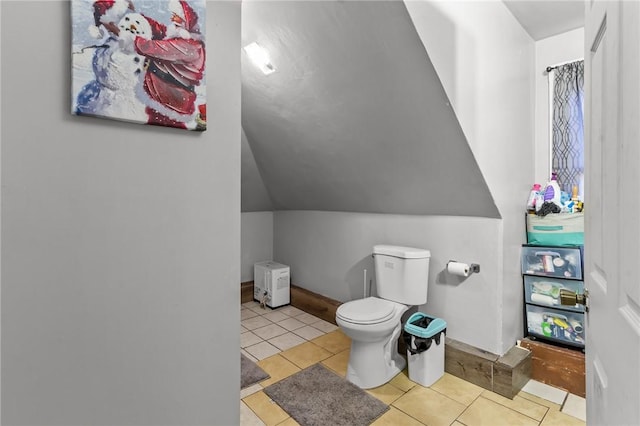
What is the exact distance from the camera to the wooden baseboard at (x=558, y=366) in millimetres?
2057

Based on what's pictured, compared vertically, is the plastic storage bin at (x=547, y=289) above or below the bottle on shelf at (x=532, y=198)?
below

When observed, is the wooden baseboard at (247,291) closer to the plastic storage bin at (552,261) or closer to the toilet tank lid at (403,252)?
the toilet tank lid at (403,252)

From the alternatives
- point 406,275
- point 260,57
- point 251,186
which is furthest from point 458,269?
point 251,186

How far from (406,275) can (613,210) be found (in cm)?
177

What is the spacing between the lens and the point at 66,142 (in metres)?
0.76

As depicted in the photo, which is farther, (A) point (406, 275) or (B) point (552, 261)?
(A) point (406, 275)

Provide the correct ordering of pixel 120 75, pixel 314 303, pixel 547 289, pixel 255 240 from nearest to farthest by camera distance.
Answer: pixel 120 75 < pixel 547 289 < pixel 314 303 < pixel 255 240

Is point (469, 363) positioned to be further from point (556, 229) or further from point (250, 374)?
point (250, 374)

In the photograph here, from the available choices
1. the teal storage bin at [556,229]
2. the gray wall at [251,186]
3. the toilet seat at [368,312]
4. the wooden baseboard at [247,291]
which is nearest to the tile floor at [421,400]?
the toilet seat at [368,312]

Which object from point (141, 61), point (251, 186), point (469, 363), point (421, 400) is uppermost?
point (141, 61)

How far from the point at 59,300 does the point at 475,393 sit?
2.22 m

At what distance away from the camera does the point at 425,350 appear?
2145 millimetres

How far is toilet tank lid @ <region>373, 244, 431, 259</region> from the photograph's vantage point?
2389 millimetres

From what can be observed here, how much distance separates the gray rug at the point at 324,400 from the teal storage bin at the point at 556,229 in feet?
4.96
